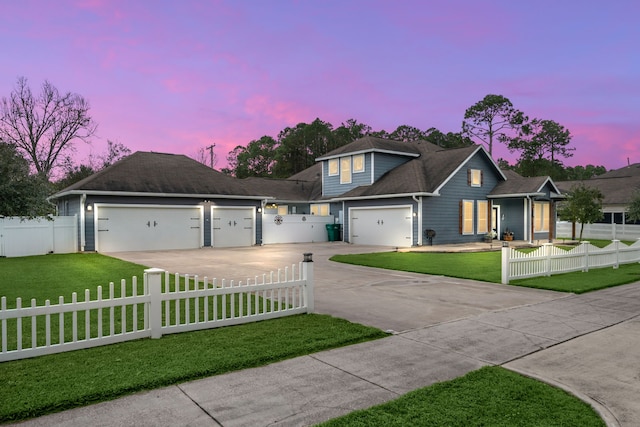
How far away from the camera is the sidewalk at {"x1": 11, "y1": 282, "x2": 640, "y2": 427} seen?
3314 millimetres

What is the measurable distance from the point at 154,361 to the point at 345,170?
23.2m

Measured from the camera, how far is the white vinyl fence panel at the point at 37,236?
1714 cm

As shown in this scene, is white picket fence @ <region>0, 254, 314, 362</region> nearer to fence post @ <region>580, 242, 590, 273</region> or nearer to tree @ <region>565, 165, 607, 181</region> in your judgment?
fence post @ <region>580, 242, 590, 273</region>

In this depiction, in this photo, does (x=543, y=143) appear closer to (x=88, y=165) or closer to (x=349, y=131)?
(x=349, y=131)

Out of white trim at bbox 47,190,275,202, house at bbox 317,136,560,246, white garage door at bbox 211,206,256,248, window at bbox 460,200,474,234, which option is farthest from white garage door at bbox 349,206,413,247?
white garage door at bbox 211,206,256,248

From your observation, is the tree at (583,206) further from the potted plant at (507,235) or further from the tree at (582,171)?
the tree at (582,171)

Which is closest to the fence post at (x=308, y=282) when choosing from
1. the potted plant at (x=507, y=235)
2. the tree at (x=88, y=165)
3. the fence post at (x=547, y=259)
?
the fence post at (x=547, y=259)

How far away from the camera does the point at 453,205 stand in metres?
22.7

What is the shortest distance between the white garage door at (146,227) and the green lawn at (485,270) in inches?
355

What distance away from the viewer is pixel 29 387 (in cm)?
376

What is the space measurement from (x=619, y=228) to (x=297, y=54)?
80.4ft

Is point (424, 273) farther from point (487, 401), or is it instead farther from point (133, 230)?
point (133, 230)

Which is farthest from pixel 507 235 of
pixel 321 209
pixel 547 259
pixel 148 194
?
pixel 148 194

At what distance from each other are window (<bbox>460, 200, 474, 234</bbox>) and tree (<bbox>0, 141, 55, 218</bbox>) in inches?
789
